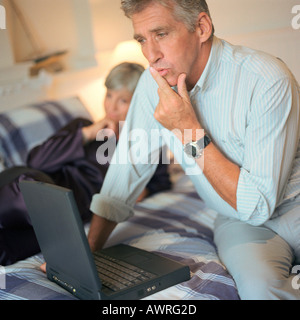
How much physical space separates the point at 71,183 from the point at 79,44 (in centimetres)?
78

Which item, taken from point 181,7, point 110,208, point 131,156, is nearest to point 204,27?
point 181,7

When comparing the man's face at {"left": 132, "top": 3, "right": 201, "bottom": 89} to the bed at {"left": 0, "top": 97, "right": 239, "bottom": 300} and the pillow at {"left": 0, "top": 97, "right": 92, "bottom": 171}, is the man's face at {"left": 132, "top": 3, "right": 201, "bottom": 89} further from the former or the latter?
the pillow at {"left": 0, "top": 97, "right": 92, "bottom": 171}

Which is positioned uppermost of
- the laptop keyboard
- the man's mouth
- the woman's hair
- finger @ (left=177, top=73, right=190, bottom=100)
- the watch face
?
the man's mouth

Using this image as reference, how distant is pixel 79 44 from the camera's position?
2.10 m

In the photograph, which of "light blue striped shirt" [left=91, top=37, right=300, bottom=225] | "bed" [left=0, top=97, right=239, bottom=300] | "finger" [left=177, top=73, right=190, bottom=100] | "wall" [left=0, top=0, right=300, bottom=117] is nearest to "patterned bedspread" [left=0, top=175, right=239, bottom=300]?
"bed" [left=0, top=97, right=239, bottom=300]

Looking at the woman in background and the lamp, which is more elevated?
the lamp

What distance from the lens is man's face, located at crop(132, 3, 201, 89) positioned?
104 centimetres

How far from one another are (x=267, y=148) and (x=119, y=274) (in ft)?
1.37

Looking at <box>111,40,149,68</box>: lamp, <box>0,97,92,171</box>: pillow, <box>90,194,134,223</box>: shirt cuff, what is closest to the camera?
<box>90,194,134,223</box>: shirt cuff

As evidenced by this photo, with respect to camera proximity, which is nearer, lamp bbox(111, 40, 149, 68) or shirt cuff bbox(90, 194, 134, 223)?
shirt cuff bbox(90, 194, 134, 223)

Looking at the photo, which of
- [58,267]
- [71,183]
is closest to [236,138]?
[58,267]

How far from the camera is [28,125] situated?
1.86m

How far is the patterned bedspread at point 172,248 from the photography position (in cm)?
98

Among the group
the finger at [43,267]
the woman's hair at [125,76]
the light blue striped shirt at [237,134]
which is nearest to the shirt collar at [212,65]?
the light blue striped shirt at [237,134]
